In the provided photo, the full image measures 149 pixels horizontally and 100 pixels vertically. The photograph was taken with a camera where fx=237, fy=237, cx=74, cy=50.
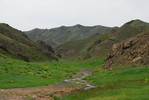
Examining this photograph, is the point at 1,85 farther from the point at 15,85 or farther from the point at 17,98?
the point at 17,98

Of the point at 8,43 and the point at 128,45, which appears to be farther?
the point at 8,43

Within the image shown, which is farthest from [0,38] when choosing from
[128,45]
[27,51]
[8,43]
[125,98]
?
[125,98]

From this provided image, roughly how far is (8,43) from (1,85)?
332ft

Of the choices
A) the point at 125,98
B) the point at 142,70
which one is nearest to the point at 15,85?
the point at 125,98

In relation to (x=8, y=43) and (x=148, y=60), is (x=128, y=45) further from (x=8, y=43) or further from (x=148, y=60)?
(x=8, y=43)

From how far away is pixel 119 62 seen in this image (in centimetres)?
7962

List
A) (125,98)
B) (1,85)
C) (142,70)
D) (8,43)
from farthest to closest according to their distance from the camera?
(8,43)
(142,70)
(1,85)
(125,98)

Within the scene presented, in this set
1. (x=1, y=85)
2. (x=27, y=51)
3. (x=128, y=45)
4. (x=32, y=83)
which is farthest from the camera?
(x=27, y=51)

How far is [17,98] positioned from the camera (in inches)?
1125

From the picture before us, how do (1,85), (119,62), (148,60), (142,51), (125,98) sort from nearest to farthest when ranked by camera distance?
(125,98)
(1,85)
(148,60)
(142,51)
(119,62)

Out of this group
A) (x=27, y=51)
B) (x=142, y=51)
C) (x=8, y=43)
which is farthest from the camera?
(x=27, y=51)

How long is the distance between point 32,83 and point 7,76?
5608 mm

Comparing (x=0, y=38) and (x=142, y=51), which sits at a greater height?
(x=0, y=38)

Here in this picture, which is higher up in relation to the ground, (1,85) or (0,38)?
(0,38)
